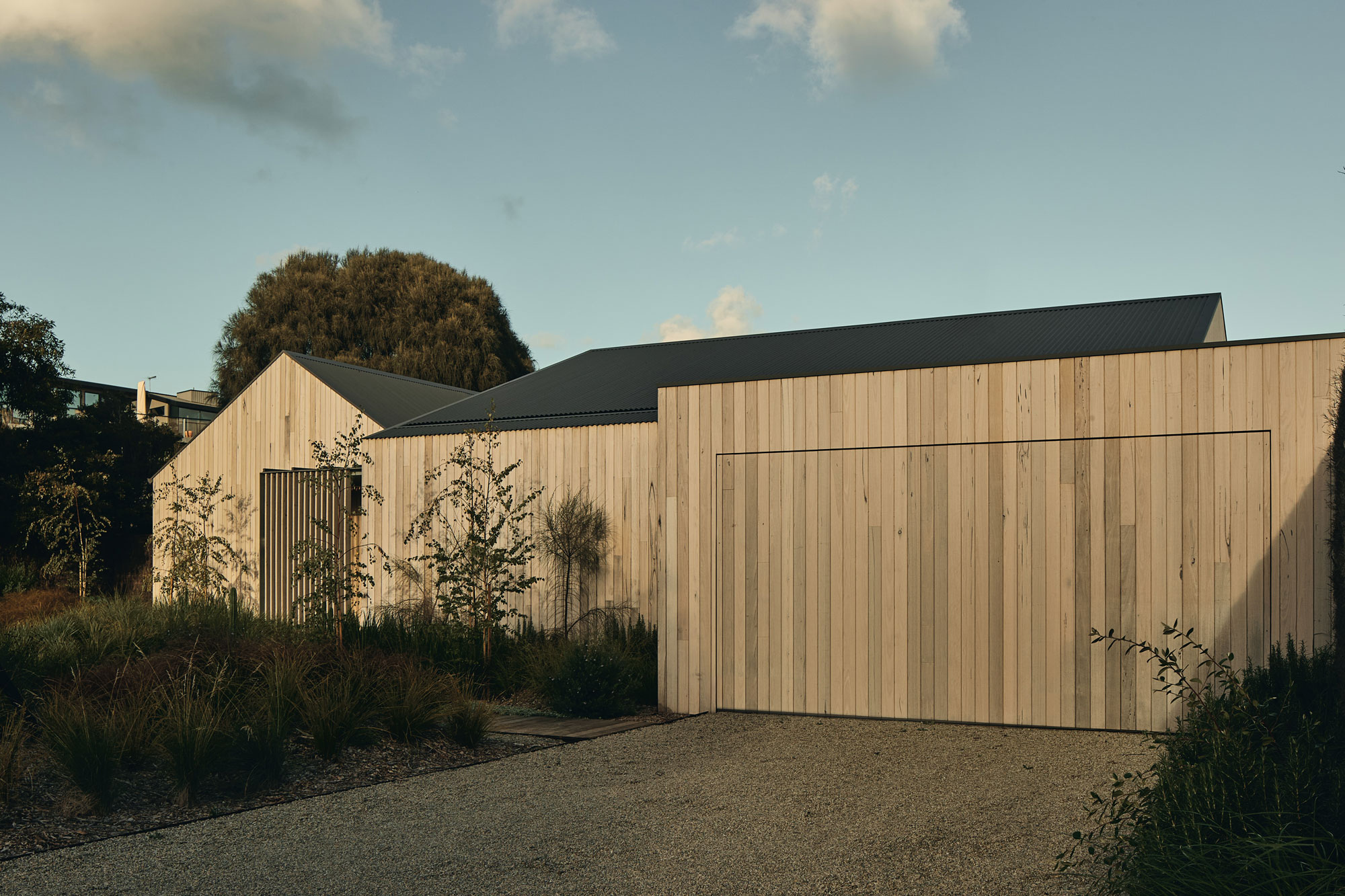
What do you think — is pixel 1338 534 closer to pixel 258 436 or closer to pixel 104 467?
pixel 258 436

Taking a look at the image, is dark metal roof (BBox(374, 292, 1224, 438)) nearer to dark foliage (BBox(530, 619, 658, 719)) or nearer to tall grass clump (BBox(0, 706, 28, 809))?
dark foliage (BBox(530, 619, 658, 719))

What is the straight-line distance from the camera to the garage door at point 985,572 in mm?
6160

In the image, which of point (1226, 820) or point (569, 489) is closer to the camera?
point (1226, 820)

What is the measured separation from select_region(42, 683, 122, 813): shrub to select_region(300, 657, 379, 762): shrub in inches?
39.2

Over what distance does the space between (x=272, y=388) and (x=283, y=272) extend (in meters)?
17.3

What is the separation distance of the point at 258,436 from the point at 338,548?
21.0 feet

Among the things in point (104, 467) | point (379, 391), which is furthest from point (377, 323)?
point (379, 391)

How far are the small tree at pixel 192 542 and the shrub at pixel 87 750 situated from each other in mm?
6574

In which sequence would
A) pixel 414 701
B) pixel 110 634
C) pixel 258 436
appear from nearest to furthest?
pixel 414 701 < pixel 110 634 < pixel 258 436

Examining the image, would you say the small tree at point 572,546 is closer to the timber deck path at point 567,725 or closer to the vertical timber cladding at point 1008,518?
the vertical timber cladding at point 1008,518

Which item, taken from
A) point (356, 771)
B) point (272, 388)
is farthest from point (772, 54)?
point (272, 388)

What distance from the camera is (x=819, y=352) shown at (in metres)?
11.6

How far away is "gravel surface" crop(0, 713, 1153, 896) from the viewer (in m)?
3.44

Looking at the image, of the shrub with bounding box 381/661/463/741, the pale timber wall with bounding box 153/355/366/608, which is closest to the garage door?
the shrub with bounding box 381/661/463/741
